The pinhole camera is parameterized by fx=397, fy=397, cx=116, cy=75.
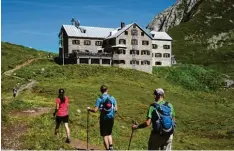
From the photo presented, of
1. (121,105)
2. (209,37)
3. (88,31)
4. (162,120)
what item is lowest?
(121,105)

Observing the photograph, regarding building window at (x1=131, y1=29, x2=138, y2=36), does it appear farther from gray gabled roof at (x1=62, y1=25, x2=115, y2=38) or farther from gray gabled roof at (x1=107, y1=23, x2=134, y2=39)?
gray gabled roof at (x1=62, y1=25, x2=115, y2=38)

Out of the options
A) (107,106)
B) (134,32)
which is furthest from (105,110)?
(134,32)

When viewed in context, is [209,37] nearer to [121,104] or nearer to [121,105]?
[121,104]

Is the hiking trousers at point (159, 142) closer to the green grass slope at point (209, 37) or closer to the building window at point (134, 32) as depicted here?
the building window at point (134, 32)

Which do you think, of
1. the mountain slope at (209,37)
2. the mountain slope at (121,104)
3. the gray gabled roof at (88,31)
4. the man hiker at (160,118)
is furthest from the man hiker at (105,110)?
the mountain slope at (209,37)

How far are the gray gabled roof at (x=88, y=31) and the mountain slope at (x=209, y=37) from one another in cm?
3547

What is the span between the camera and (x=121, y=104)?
168 ft

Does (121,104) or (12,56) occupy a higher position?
(12,56)

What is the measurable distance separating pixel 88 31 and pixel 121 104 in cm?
4100

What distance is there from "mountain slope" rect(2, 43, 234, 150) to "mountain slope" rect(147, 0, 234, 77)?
1367 inches

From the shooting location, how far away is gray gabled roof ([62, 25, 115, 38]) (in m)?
86.8

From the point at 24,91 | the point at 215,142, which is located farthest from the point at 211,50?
the point at 215,142

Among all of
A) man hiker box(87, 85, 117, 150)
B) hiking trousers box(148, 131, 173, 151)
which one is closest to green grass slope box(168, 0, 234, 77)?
man hiker box(87, 85, 117, 150)

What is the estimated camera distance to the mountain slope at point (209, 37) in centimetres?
12455
